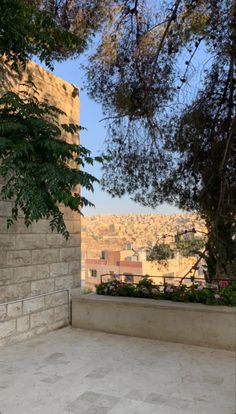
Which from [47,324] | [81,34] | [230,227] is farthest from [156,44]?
[47,324]

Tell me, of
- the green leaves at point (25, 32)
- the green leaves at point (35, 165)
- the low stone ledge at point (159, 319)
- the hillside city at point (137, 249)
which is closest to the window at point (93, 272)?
the hillside city at point (137, 249)

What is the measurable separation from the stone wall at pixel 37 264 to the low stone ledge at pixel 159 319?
359 mm

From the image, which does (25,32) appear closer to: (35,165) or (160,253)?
(35,165)

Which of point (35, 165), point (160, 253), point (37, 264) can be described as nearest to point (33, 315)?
point (37, 264)

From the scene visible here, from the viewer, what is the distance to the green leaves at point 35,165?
2.84m

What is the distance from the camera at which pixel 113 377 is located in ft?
10.2

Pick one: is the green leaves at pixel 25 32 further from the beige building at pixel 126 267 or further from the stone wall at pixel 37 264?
the beige building at pixel 126 267

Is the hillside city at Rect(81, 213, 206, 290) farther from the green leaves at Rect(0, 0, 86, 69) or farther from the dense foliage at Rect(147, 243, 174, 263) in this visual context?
the green leaves at Rect(0, 0, 86, 69)

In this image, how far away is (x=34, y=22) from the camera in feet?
11.3

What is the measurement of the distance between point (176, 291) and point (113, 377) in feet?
5.54

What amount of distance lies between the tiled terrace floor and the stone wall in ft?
0.99

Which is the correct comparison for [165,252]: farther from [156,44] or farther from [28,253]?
[156,44]

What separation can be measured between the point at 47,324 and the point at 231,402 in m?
2.50

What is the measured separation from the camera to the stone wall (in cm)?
405
